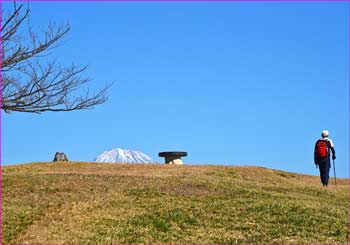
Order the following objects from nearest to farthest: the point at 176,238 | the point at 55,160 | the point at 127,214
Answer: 1. the point at 176,238
2. the point at 127,214
3. the point at 55,160

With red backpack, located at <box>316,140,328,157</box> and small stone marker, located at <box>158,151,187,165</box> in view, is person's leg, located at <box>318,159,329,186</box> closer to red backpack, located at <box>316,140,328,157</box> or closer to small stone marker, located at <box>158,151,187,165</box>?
red backpack, located at <box>316,140,328,157</box>

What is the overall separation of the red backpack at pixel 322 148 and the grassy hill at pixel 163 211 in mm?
1873

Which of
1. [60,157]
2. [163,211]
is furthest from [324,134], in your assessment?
[60,157]

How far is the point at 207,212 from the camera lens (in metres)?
15.8

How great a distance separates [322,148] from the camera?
79.4ft

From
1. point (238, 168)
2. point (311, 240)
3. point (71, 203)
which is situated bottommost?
point (311, 240)

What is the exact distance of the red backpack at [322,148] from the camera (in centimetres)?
2417

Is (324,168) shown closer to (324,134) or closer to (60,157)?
(324,134)

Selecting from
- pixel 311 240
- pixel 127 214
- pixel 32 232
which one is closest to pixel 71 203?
pixel 127 214

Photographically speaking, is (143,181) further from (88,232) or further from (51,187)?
(88,232)

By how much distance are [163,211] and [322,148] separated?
10.2 metres

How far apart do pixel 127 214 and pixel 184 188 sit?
4.46 m

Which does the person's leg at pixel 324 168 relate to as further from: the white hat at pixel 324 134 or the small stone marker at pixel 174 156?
the small stone marker at pixel 174 156

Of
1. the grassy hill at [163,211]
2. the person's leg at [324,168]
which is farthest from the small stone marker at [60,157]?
the person's leg at [324,168]
